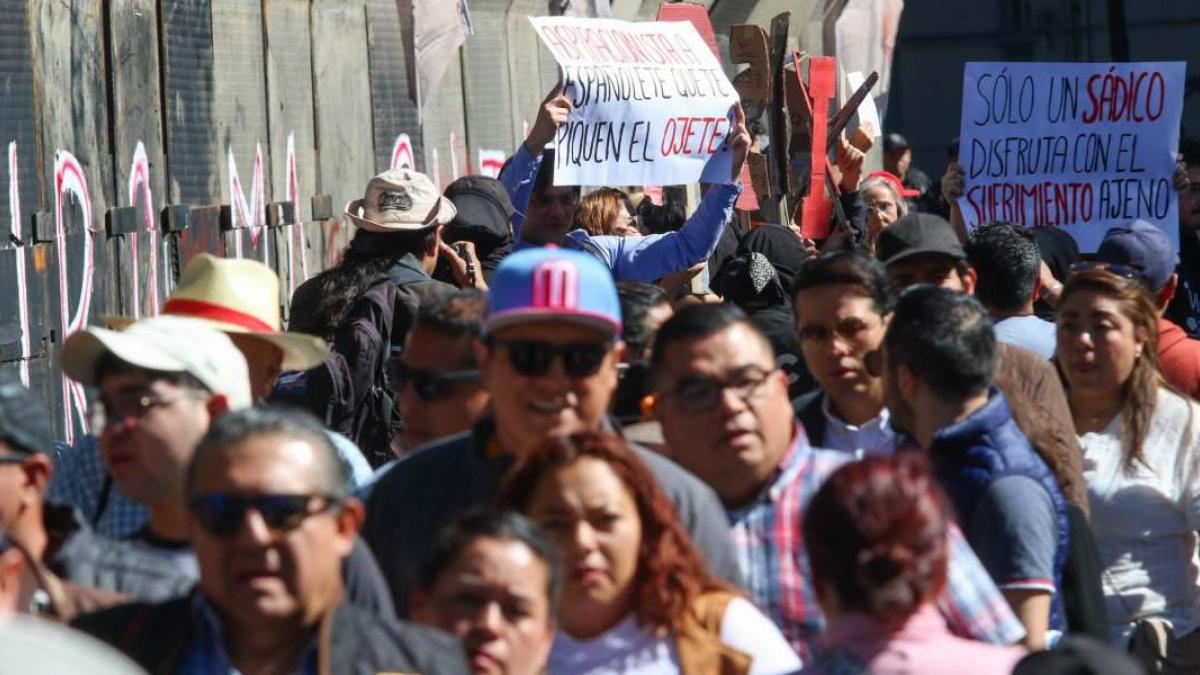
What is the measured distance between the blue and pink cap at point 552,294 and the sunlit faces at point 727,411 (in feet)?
1.19

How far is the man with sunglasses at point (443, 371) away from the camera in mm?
5199

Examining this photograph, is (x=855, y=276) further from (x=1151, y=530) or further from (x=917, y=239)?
(x=917, y=239)

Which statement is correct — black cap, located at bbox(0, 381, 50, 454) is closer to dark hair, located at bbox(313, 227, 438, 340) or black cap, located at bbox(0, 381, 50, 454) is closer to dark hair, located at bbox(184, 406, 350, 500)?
dark hair, located at bbox(184, 406, 350, 500)

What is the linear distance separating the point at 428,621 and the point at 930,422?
5.63ft

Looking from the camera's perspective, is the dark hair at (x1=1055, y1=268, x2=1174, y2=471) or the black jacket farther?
the dark hair at (x1=1055, y1=268, x2=1174, y2=471)

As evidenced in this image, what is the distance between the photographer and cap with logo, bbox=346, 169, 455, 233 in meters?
7.86

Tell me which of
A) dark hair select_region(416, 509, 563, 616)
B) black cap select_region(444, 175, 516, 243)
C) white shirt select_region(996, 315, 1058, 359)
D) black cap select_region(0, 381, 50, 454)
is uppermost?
black cap select_region(444, 175, 516, 243)

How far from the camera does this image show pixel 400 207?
7.87 metres

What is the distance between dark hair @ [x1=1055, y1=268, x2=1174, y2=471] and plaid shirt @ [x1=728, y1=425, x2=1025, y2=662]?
1.69 meters

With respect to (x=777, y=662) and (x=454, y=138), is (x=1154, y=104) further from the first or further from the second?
(x=777, y=662)

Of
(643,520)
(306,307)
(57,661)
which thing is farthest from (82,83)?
(57,661)

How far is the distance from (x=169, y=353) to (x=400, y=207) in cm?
326

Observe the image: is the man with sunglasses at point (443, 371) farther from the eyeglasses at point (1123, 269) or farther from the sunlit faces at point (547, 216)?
the sunlit faces at point (547, 216)

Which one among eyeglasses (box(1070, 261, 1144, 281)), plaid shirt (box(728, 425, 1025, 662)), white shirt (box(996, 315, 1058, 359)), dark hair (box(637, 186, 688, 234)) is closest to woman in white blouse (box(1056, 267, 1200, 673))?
white shirt (box(996, 315, 1058, 359))
